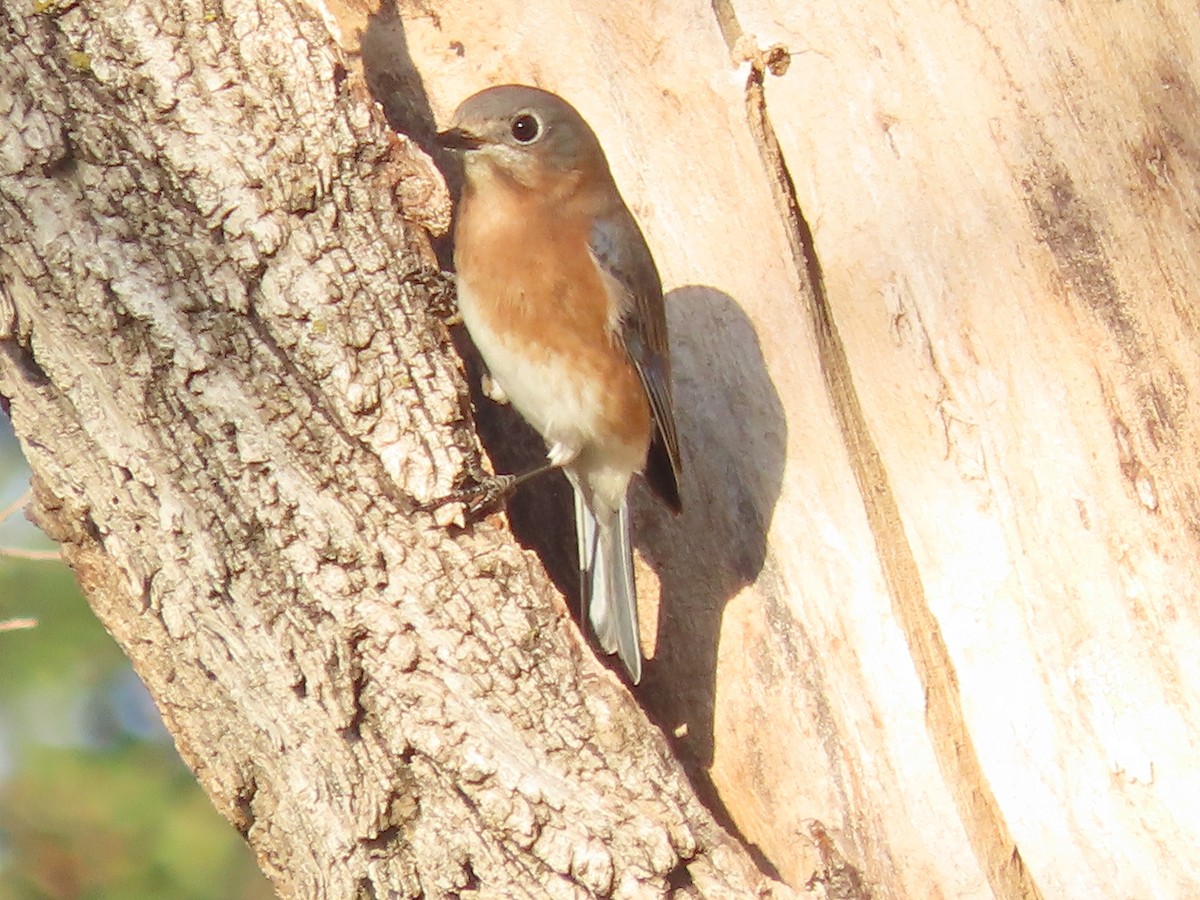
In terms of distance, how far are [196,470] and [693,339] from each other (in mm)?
1468

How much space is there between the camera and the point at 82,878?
494 cm

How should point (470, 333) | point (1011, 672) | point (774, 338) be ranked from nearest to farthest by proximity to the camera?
point (1011, 672), point (774, 338), point (470, 333)

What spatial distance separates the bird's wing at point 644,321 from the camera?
388cm

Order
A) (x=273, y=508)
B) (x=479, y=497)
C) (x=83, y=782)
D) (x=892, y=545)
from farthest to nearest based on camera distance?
(x=83, y=782) → (x=892, y=545) → (x=479, y=497) → (x=273, y=508)

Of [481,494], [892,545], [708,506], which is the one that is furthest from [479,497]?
[892,545]

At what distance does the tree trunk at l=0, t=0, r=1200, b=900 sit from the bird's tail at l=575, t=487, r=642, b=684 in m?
0.22

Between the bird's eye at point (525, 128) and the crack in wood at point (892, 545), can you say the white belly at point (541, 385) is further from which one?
the crack in wood at point (892, 545)

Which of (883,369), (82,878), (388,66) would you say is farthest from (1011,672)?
(82,878)

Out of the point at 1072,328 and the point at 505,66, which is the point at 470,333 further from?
the point at 1072,328

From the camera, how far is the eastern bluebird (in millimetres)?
3848

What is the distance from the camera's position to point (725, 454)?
3854 mm

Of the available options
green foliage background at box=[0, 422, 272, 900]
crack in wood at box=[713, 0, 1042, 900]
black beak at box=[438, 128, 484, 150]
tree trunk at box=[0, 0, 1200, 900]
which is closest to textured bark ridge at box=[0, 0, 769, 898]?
tree trunk at box=[0, 0, 1200, 900]

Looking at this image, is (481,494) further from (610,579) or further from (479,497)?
(610,579)

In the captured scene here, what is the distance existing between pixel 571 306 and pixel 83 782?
2.80 meters
